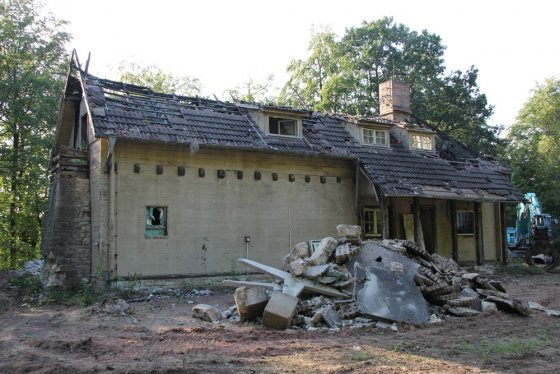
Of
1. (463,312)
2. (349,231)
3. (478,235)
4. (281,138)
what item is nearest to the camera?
(463,312)

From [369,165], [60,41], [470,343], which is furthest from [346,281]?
[60,41]

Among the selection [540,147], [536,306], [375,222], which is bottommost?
[536,306]

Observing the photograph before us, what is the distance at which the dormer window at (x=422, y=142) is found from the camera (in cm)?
1897

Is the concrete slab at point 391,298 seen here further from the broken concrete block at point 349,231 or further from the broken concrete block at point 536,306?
the broken concrete block at point 536,306

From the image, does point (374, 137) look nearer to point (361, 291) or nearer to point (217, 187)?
point (217, 187)

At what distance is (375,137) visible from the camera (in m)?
17.8

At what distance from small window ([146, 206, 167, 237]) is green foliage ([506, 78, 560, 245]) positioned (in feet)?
91.1

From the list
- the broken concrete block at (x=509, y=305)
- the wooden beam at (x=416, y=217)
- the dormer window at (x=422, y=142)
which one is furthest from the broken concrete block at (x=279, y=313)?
the dormer window at (x=422, y=142)

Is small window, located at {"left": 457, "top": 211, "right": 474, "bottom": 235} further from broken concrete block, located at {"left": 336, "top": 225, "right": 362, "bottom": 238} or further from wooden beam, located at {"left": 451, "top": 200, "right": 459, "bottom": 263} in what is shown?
broken concrete block, located at {"left": 336, "top": 225, "right": 362, "bottom": 238}

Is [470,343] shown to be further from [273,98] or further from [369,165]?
[273,98]

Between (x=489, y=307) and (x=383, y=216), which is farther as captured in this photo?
(x=383, y=216)

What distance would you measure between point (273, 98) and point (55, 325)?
31252 millimetres

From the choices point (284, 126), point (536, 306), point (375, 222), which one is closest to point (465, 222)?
point (375, 222)

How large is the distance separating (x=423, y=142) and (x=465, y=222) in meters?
3.96
